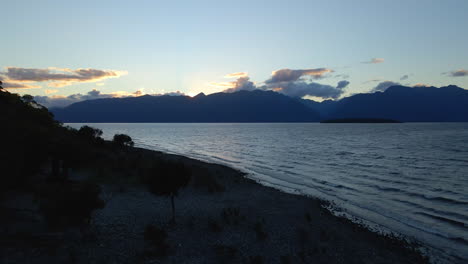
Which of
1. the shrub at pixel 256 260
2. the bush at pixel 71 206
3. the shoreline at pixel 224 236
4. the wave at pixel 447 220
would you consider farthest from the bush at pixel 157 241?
the wave at pixel 447 220

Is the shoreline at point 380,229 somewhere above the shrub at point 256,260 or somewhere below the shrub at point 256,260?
below

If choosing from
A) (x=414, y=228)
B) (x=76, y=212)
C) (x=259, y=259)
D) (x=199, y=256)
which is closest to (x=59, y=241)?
(x=76, y=212)

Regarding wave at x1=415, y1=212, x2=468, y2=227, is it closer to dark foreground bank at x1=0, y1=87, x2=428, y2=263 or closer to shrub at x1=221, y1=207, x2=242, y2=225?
dark foreground bank at x1=0, y1=87, x2=428, y2=263

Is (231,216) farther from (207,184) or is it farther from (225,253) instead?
(207,184)

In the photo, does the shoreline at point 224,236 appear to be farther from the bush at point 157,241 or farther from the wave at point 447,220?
the wave at point 447,220

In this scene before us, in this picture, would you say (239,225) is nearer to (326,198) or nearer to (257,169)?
(326,198)

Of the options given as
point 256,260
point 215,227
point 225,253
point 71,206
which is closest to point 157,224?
point 215,227

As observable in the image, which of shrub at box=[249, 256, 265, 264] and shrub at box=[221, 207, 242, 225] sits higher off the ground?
shrub at box=[249, 256, 265, 264]

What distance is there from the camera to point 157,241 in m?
16.9

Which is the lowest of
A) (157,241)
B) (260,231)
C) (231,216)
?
(231,216)

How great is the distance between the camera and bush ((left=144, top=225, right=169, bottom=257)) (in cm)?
1569

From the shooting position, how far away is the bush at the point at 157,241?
15687mm

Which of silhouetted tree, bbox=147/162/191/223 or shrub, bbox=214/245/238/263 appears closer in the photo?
shrub, bbox=214/245/238/263

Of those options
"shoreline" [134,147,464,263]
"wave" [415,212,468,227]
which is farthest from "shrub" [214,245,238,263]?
"wave" [415,212,468,227]
